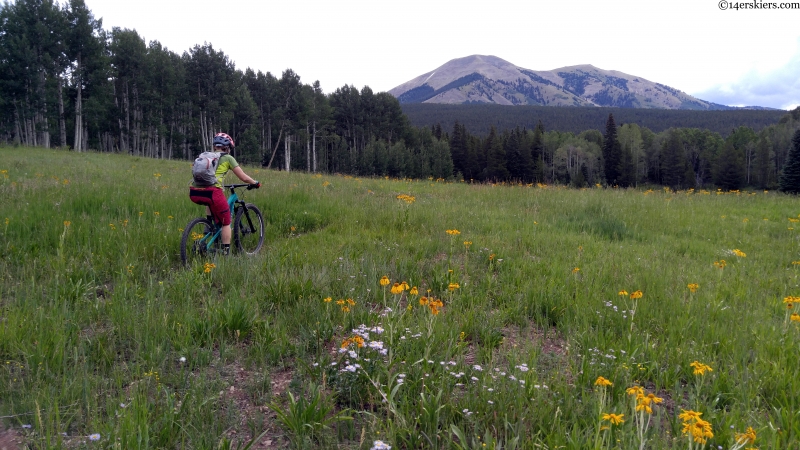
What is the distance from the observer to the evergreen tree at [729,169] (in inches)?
2766

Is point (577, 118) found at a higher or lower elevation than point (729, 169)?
higher

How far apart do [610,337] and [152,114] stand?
5626cm

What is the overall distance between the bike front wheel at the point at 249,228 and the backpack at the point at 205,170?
33.3 inches

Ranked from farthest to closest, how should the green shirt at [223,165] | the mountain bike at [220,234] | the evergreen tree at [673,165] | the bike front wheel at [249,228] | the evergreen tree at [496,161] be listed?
the evergreen tree at [673,165], the evergreen tree at [496,161], the bike front wheel at [249,228], the green shirt at [223,165], the mountain bike at [220,234]

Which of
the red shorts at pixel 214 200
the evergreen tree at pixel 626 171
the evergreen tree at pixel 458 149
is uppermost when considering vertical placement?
the evergreen tree at pixel 458 149

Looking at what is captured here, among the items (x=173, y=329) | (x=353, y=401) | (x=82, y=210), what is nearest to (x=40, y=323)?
(x=173, y=329)

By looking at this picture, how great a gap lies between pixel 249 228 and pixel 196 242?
1134 millimetres

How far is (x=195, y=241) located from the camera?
558 cm

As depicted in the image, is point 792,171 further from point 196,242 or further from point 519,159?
point 196,242

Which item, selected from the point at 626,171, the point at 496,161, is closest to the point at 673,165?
the point at 626,171

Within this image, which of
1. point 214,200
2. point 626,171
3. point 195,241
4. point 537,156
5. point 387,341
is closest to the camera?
point 387,341

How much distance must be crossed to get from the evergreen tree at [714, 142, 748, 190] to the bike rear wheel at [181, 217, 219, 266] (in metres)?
83.7

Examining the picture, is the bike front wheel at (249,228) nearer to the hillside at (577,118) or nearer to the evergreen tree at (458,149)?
the evergreen tree at (458,149)

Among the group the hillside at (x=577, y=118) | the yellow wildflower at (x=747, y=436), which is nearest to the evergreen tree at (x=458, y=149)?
the hillside at (x=577, y=118)
